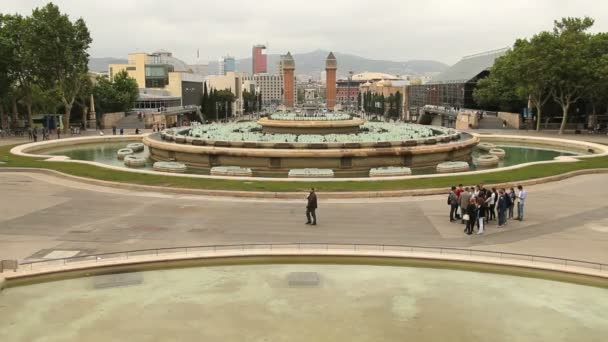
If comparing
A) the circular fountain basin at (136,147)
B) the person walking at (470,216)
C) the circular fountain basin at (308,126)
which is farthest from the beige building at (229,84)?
the person walking at (470,216)

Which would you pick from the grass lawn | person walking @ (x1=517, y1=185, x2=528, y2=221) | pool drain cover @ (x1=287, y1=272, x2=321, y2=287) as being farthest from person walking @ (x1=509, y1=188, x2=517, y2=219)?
pool drain cover @ (x1=287, y1=272, x2=321, y2=287)

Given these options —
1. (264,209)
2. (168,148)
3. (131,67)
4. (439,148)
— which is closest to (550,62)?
(439,148)

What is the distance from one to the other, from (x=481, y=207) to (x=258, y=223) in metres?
7.71

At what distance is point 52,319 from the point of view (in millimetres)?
11242

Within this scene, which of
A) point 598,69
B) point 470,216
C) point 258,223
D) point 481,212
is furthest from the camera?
point 598,69

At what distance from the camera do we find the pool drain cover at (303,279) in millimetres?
13297

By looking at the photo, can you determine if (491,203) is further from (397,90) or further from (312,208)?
(397,90)

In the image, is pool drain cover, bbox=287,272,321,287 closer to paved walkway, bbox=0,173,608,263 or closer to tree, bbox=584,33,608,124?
paved walkway, bbox=0,173,608,263

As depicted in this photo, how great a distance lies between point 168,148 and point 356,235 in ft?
71.1

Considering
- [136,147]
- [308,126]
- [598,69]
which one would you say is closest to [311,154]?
[308,126]

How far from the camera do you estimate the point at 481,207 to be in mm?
18438

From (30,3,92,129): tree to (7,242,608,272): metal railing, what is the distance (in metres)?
51.5

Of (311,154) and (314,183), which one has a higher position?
(311,154)

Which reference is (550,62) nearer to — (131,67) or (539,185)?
(539,185)
